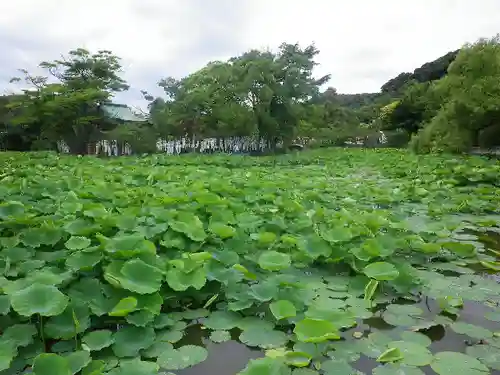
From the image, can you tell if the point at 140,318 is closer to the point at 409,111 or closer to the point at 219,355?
the point at 219,355

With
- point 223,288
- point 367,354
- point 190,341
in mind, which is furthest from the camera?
point 223,288

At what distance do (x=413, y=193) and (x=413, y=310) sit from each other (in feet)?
11.5

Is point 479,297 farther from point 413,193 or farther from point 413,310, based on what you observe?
point 413,193

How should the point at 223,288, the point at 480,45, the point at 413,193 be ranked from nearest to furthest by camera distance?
the point at 223,288, the point at 413,193, the point at 480,45

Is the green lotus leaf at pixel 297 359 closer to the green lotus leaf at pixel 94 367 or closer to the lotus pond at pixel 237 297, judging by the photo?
the lotus pond at pixel 237 297

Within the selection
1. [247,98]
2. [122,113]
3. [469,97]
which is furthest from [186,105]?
[469,97]

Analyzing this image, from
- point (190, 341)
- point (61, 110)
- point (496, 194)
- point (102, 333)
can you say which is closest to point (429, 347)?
point (190, 341)

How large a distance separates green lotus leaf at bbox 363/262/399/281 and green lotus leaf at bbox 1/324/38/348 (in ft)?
4.68

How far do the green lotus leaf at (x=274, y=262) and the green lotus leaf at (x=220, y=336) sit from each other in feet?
1.53

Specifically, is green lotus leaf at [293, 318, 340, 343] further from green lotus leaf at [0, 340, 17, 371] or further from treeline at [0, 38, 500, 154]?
treeline at [0, 38, 500, 154]

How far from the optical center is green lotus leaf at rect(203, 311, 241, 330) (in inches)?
64.1

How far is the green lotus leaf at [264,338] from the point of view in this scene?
1492 millimetres

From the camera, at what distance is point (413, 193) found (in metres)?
5.02

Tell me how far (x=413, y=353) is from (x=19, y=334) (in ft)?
4.51
